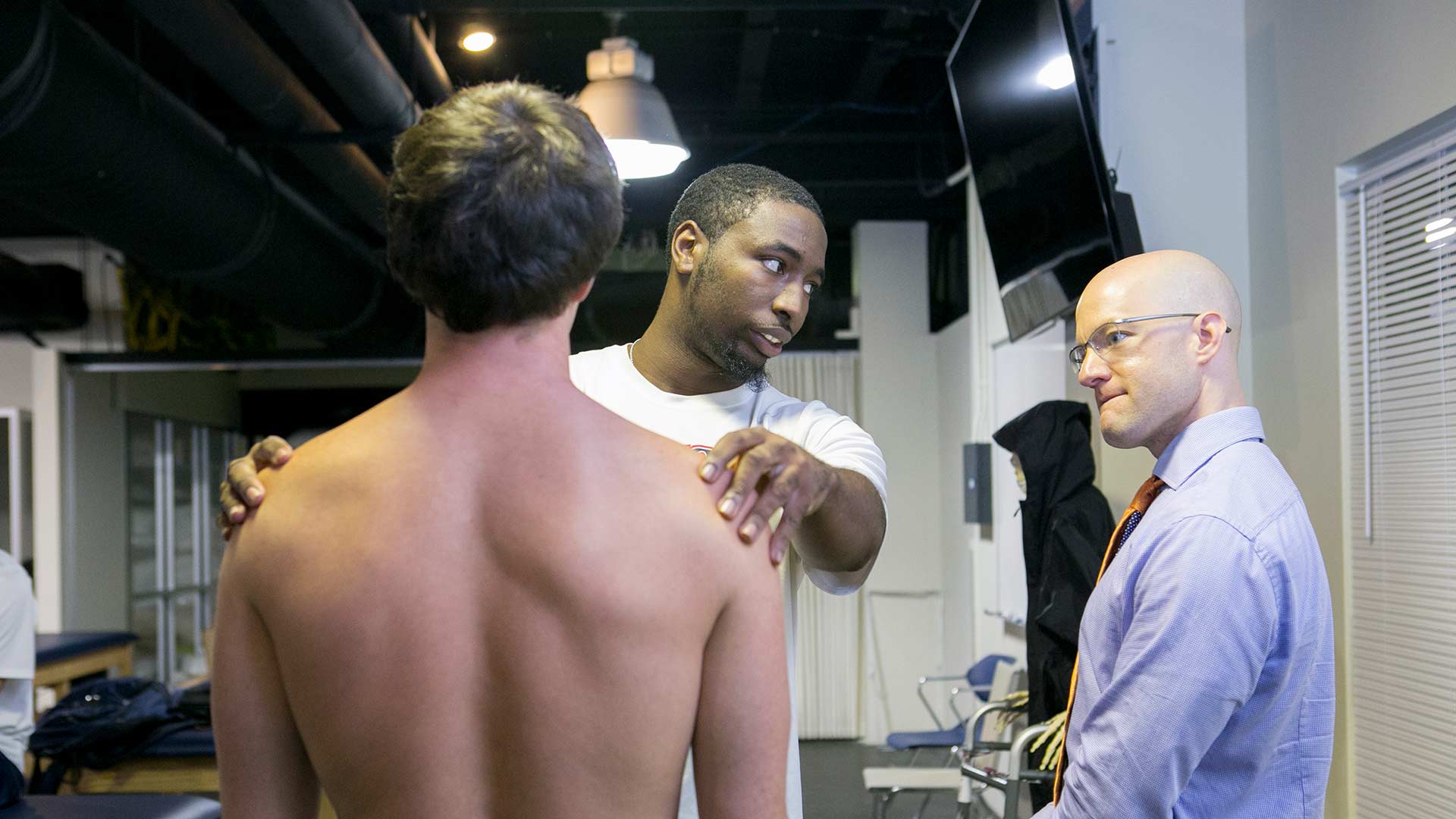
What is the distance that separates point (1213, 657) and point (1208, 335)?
531mm

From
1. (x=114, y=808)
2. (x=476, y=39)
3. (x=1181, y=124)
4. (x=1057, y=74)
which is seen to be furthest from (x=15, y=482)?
(x=1181, y=124)

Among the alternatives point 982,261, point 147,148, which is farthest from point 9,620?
point 982,261

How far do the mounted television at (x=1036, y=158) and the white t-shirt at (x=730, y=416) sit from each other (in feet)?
5.33

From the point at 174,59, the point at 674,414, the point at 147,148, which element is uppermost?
the point at 174,59

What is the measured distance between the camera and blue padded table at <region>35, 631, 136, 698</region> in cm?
595

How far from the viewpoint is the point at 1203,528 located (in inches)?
64.9

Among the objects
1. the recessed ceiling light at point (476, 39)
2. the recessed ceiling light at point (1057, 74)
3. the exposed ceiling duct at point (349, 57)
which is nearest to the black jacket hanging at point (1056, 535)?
the recessed ceiling light at point (1057, 74)

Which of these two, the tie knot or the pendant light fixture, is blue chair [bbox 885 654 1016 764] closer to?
the pendant light fixture

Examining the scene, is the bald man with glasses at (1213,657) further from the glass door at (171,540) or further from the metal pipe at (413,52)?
the glass door at (171,540)

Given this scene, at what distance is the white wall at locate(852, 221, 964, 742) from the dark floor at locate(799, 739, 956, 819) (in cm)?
28

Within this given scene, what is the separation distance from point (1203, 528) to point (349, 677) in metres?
1.23

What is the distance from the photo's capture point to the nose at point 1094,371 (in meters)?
1.92

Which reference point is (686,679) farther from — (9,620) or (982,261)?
(982,261)

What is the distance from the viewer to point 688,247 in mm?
1692
